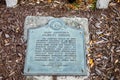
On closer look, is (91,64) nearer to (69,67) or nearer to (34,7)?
(69,67)

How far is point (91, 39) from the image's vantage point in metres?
3.89

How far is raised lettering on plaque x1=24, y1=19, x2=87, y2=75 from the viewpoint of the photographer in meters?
3.55

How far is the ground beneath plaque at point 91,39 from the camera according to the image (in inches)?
143

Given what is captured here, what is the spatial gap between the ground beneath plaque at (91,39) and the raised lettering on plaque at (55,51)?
0.50 ft

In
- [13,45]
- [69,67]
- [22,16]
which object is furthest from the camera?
[22,16]

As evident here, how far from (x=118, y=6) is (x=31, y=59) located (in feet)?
5.57

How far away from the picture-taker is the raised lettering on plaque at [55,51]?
3.55 meters

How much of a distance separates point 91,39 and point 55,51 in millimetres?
605

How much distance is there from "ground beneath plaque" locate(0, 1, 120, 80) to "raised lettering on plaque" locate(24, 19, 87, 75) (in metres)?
0.15

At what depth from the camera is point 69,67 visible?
3557 mm

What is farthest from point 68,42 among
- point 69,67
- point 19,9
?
point 19,9

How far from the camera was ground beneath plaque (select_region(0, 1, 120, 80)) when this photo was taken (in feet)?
11.9

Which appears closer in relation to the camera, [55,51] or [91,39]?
[55,51]

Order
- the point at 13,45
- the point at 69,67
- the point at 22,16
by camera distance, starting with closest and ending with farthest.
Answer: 1. the point at 69,67
2. the point at 13,45
3. the point at 22,16
